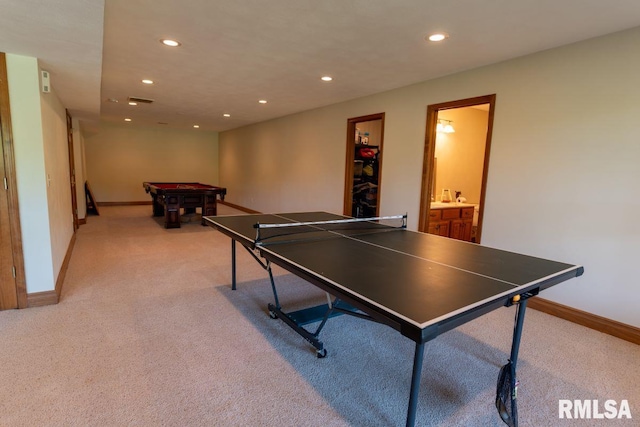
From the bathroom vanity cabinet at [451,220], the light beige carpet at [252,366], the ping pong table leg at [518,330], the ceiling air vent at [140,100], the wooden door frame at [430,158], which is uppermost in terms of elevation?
the ceiling air vent at [140,100]

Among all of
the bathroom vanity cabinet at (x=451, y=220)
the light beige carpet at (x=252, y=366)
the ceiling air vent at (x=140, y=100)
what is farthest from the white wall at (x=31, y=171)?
the bathroom vanity cabinet at (x=451, y=220)

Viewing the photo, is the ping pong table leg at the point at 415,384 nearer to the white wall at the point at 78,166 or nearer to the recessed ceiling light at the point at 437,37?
the recessed ceiling light at the point at 437,37

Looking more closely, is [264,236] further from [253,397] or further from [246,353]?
[253,397]

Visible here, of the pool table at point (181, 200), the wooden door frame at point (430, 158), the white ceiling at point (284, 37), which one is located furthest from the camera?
the pool table at point (181, 200)

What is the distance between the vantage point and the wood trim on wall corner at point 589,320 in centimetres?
266

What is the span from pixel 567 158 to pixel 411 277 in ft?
7.59

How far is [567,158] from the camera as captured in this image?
2.94m

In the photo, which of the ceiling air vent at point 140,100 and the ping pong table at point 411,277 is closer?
the ping pong table at point 411,277

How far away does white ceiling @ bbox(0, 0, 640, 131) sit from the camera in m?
2.21

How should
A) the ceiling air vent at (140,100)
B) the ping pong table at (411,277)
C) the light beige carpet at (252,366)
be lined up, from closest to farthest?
the ping pong table at (411,277) → the light beige carpet at (252,366) → the ceiling air vent at (140,100)

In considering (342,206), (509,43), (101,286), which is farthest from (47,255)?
(509,43)

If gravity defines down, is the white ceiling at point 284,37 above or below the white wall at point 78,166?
above

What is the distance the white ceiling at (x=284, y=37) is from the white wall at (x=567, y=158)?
0.21 meters

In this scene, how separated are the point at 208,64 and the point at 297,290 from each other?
8.79ft
